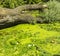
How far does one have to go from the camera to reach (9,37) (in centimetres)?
1040

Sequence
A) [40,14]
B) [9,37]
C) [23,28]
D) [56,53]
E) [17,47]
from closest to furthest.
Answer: [56,53] → [17,47] → [9,37] → [23,28] → [40,14]

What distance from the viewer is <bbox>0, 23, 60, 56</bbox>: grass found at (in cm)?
895

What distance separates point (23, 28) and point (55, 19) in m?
1.86

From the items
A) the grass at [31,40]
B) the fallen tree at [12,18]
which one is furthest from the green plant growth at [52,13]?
the fallen tree at [12,18]

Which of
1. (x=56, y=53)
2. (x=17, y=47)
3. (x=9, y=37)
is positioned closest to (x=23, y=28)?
(x=9, y=37)

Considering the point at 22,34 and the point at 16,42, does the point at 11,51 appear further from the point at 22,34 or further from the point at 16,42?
the point at 22,34

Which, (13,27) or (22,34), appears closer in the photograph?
(22,34)

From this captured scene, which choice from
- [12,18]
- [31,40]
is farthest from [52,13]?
[31,40]

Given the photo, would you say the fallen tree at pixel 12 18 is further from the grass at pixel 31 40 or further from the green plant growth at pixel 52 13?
the green plant growth at pixel 52 13

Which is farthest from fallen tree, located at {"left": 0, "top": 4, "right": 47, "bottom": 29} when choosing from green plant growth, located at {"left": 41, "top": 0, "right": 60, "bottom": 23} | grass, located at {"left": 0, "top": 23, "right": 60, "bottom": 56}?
green plant growth, located at {"left": 41, "top": 0, "right": 60, "bottom": 23}

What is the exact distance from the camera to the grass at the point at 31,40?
895cm

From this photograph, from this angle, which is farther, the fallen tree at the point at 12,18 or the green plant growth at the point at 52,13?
the green plant growth at the point at 52,13

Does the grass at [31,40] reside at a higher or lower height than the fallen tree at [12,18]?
lower

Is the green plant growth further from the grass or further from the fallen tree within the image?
the fallen tree
